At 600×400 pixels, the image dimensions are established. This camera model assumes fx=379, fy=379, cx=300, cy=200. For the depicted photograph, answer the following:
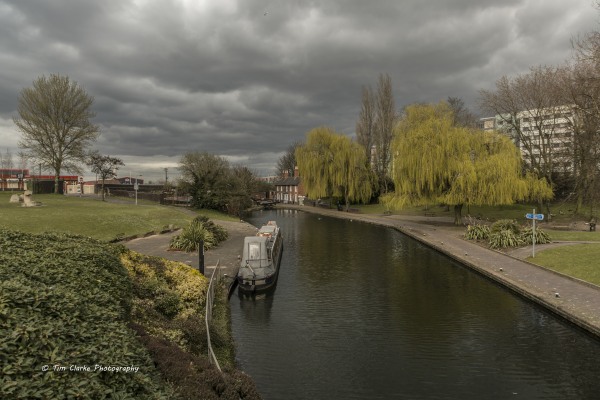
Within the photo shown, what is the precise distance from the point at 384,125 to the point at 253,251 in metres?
53.1

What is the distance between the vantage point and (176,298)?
500 inches

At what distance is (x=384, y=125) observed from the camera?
6769 cm

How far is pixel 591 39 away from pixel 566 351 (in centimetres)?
1618

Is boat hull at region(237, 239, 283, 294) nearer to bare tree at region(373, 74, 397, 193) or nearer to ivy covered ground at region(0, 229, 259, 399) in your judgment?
ivy covered ground at region(0, 229, 259, 399)

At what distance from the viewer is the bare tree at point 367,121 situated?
68994mm

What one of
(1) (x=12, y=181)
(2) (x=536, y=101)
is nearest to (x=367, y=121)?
(2) (x=536, y=101)

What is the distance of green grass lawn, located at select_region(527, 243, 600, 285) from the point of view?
720 inches

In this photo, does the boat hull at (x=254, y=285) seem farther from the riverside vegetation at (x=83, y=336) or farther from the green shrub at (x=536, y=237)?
the green shrub at (x=536, y=237)

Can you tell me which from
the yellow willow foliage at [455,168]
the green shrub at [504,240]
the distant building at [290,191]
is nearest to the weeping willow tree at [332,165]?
the yellow willow foliage at [455,168]

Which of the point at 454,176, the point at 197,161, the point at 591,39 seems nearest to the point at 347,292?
the point at 591,39

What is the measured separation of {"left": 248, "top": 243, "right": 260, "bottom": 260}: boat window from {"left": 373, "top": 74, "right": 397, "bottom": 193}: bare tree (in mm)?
49567

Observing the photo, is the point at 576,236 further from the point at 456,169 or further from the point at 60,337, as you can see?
the point at 60,337

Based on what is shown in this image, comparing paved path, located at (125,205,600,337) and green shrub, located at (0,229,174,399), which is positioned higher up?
green shrub, located at (0,229,174,399)

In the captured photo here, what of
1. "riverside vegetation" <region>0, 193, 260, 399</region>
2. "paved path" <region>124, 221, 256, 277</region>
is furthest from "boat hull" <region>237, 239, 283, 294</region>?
"riverside vegetation" <region>0, 193, 260, 399</region>
